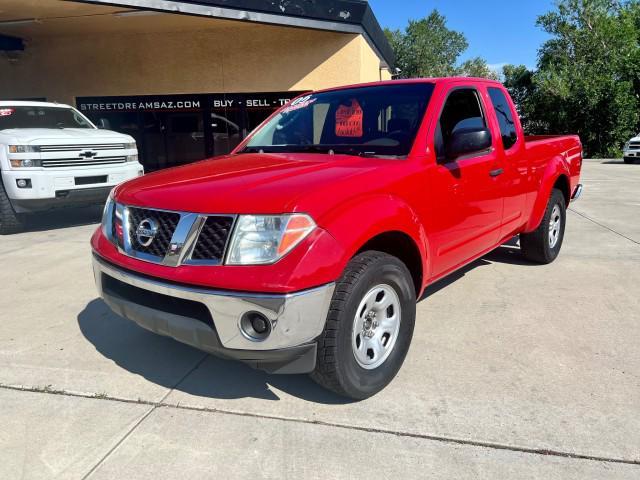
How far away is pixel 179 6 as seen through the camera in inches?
400

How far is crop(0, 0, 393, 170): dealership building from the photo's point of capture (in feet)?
39.9

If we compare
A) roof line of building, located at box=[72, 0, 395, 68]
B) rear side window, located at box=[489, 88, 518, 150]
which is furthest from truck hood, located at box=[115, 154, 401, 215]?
roof line of building, located at box=[72, 0, 395, 68]

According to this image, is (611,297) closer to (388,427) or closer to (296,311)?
(388,427)

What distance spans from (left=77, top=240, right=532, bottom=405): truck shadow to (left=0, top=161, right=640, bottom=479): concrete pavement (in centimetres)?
1

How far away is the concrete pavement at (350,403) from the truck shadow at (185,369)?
0.01 metres

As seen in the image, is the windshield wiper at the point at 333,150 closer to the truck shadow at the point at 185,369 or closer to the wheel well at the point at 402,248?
the wheel well at the point at 402,248

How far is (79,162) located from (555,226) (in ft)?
21.1

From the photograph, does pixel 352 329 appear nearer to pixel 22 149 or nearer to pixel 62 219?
pixel 22 149

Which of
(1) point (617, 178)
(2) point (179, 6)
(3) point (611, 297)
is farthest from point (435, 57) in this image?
(3) point (611, 297)


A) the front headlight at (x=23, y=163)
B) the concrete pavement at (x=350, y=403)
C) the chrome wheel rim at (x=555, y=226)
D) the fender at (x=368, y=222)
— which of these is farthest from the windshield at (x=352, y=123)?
the front headlight at (x=23, y=163)

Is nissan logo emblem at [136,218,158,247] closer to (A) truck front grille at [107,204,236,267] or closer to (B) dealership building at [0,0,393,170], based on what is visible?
(A) truck front grille at [107,204,236,267]

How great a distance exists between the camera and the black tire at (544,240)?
16.9 feet

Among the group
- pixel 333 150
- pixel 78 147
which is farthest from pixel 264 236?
pixel 78 147

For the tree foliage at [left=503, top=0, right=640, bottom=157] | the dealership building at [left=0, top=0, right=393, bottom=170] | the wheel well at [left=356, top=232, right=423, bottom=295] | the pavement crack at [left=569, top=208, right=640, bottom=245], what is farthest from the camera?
the tree foliage at [left=503, top=0, right=640, bottom=157]
